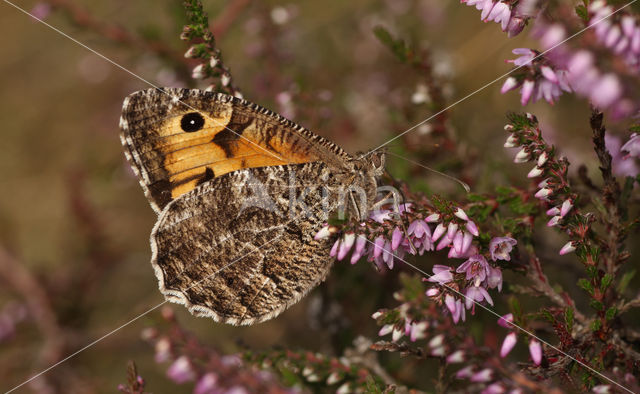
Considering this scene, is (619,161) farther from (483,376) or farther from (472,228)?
(483,376)

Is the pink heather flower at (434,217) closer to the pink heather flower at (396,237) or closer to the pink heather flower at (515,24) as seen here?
the pink heather flower at (396,237)

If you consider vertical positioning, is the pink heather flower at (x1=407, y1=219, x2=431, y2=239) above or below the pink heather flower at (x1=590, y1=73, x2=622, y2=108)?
below

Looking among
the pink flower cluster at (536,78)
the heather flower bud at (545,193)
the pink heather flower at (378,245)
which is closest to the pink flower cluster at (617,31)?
the pink flower cluster at (536,78)

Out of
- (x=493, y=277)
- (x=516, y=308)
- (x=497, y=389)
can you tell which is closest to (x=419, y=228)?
(x=493, y=277)

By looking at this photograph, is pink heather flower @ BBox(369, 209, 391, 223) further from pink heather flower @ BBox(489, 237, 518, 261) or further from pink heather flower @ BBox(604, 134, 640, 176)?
pink heather flower @ BBox(604, 134, 640, 176)

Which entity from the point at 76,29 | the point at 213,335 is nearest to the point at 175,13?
the point at 76,29

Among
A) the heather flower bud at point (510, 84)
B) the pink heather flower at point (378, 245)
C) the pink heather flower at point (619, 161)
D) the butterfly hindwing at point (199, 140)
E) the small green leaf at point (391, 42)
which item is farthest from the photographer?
the small green leaf at point (391, 42)

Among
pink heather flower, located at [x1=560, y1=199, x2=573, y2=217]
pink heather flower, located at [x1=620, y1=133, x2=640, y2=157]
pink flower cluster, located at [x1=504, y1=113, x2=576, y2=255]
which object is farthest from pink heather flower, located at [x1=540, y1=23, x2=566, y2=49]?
pink heather flower, located at [x1=560, y1=199, x2=573, y2=217]
